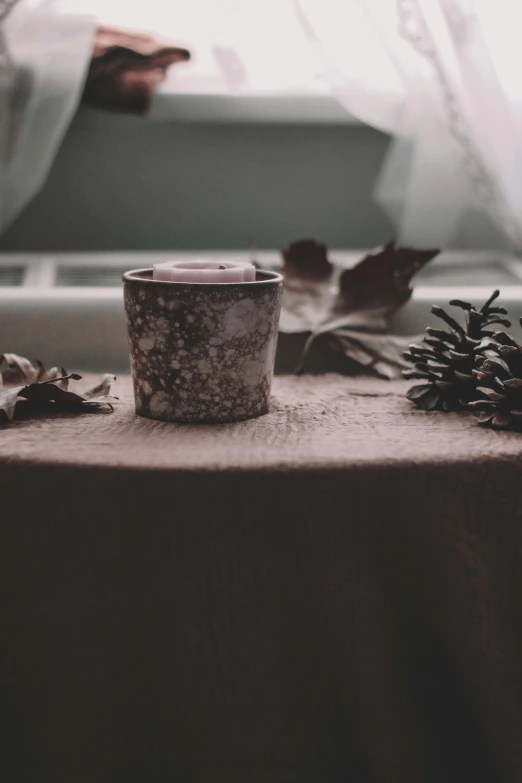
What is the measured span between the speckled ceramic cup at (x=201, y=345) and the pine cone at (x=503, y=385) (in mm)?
146

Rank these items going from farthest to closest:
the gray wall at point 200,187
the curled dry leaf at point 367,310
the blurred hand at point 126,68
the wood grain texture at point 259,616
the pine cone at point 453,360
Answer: the gray wall at point 200,187
the blurred hand at point 126,68
the curled dry leaf at point 367,310
the pine cone at point 453,360
the wood grain texture at point 259,616

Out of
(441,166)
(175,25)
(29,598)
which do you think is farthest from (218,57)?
(29,598)

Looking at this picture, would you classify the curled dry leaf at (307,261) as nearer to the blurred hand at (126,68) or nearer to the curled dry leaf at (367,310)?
the curled dry leaf at (367,310)

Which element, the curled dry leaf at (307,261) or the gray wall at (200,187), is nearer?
the curled dry leaf at (307,261)

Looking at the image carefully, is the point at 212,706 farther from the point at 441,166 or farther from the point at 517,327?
the point at 441,166

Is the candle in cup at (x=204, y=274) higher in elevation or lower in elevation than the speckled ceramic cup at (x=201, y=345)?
higher

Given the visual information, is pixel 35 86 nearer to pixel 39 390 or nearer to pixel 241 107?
pixel 241 107

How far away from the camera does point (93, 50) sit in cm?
83

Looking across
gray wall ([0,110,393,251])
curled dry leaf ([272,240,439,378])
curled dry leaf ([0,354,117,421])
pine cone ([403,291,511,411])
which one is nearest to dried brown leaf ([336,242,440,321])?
curled dry leaf ([272,240,439,378])

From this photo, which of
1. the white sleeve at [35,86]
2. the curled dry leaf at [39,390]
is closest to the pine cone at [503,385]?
the curled dry leaf at [39,390]

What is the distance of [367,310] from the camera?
2.25 ft

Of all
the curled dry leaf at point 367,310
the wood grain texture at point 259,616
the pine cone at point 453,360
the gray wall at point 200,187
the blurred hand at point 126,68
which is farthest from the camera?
the gray wall at point 200,187

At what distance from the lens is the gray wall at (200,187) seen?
95cm

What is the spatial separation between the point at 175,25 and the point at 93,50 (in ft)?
0.42
